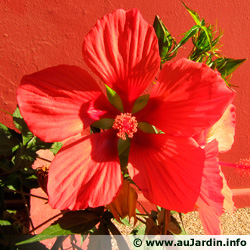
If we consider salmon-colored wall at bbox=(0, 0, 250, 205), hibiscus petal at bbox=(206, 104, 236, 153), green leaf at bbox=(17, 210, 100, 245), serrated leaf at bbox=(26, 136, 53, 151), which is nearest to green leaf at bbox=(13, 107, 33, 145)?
serrated leaf at bbox=(26, 136, 53, 151)

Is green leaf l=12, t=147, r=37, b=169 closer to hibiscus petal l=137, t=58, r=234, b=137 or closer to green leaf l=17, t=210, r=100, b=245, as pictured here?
green leaf l=17, t=210, r=100, b=245

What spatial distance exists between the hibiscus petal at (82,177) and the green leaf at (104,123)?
0.03 m

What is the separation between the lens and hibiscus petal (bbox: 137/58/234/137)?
0.28 metres

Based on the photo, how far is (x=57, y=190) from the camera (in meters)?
0.29

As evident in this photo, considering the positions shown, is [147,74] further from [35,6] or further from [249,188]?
[249,188]

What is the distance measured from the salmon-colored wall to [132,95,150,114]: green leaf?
0.62 meters

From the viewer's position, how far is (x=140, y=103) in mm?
360

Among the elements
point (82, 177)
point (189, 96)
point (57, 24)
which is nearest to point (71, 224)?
point (82, 177)

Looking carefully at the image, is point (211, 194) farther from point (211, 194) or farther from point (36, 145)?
point (36, 145)

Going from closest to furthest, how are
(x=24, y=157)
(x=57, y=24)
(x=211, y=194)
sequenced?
(x=211, y=194) → (x=24, y=157) → (x=57, y=24)

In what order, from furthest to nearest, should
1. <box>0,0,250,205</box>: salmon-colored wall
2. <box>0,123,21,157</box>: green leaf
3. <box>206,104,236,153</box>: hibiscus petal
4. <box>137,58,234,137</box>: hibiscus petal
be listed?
<box>0,0,250,205</box>: salmon-colored wall → <box>0,123,21,157</box>: green leaf → <box>206,104,236,153</box>: hibiscus petal → <box>137,58,234,137</box>: hibiscus petal

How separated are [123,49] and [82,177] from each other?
134 millimetres

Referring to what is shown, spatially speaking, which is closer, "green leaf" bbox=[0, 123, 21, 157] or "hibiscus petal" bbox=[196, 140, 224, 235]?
"hibiscus petal" bbox=[196, 140, 224, 235]

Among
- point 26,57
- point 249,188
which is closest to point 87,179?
point 26,57
